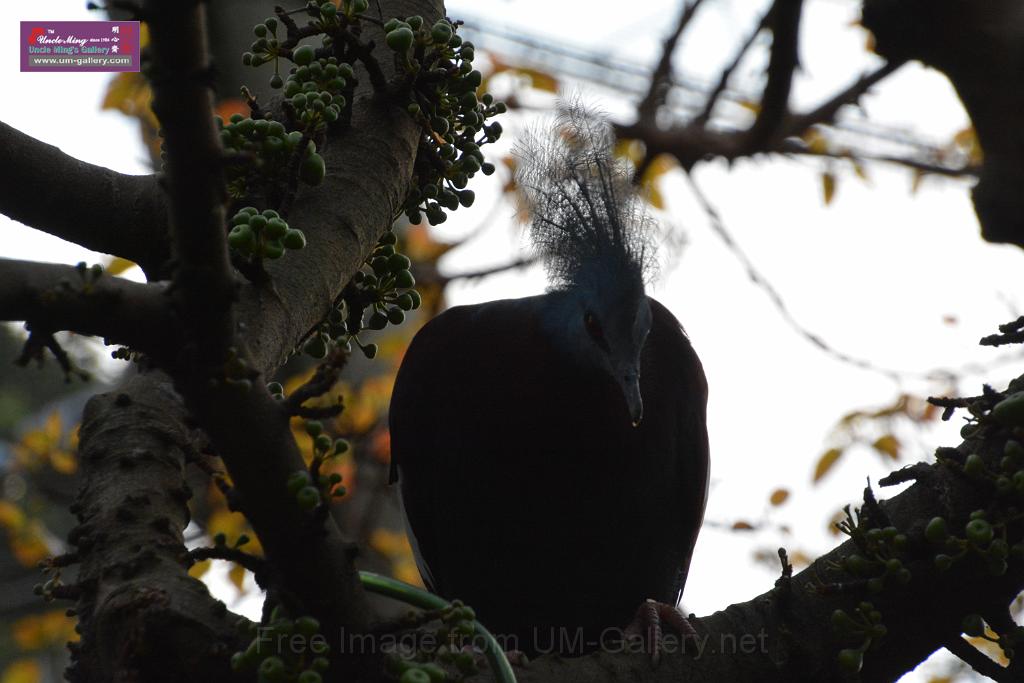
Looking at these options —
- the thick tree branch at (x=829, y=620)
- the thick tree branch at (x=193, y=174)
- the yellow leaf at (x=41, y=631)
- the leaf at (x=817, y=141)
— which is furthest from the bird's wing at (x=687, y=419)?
the yellow leaf at (x=41, y=631)

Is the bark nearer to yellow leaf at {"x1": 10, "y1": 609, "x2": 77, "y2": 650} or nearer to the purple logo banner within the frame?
the purple logo banner

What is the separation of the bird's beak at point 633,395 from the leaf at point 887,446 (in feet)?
10.8

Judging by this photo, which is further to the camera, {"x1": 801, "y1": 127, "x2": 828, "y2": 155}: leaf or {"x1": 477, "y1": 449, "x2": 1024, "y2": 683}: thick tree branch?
{"x1": 801, "y1": 127, "x2": 828, "y2": 155}: leaf

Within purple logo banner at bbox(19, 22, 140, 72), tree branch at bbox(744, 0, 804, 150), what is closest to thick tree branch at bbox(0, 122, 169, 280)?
purple logo banner at bbox(19, 22, 140, 72)

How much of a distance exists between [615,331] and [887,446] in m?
3.31

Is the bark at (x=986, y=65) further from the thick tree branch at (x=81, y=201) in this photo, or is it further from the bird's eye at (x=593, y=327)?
the bird's eye at (x=593, y=327)

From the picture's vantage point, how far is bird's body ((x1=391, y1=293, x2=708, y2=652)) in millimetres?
3080

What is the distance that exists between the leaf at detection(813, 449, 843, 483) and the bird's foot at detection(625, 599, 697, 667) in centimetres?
320

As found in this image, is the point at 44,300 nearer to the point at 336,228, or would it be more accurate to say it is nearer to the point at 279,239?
the point at 279,239

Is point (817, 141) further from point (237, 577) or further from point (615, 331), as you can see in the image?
point (237, 577)

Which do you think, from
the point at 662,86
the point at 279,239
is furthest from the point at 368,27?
the point at 662,86

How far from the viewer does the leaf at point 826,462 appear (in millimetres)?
5445

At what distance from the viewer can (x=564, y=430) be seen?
3.06m

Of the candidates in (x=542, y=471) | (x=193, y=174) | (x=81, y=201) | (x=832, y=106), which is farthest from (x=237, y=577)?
(x=193, y=174)
